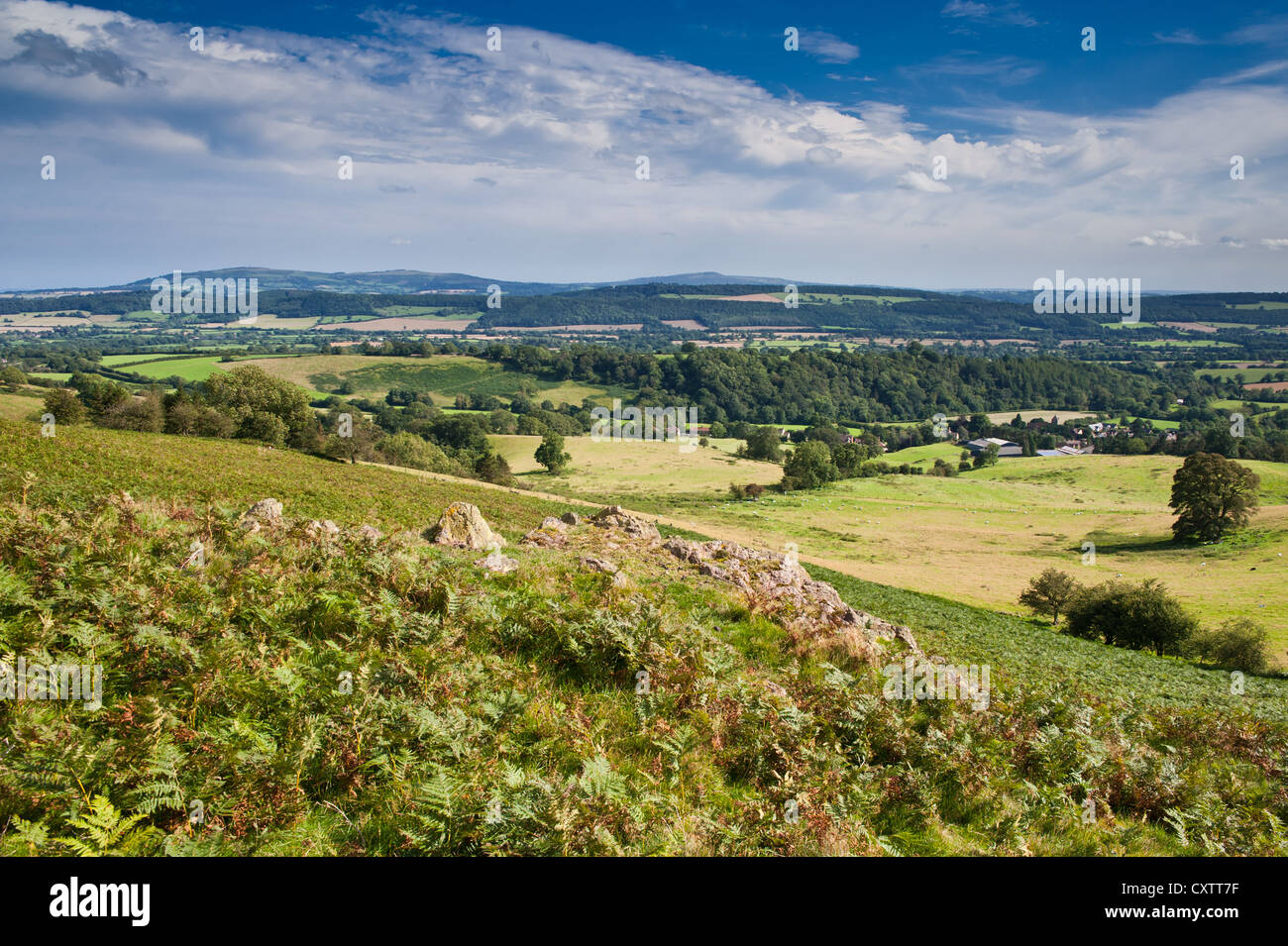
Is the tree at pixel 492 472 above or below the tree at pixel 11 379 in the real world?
below

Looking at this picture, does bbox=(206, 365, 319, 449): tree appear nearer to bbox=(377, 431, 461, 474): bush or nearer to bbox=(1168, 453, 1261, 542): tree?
bbox=(377, 431, 461, 474): bush

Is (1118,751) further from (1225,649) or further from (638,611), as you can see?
(1225,649)

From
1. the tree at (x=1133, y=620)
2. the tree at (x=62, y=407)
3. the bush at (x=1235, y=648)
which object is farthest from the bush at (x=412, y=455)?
the bush at (x=1235, y=648)

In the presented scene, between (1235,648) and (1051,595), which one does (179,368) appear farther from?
(1235,648)

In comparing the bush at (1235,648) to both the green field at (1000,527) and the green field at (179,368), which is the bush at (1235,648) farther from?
the green field at (179,368)

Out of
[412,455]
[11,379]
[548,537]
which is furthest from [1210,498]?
[11,379]

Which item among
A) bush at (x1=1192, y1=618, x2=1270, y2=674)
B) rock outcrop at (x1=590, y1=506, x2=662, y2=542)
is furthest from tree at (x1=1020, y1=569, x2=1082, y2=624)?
rock outcrop at (x1=590, y1=506, x2=662, y2=542)
